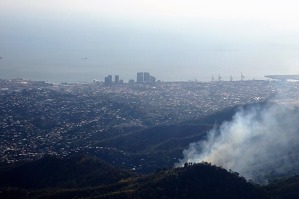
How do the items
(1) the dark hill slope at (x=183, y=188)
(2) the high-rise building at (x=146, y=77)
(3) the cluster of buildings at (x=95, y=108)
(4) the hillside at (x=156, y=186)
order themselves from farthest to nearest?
(2) the high-rise building at (x=146, y=77)
(3) the cluster of buildings at (x=95, y=108)
(4) the hillside at (x=156, y=186)
(1) the dark hill slope at (x=183, y=188)

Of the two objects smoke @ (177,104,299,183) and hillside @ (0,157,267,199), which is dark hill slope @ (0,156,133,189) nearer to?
hillside @ (0,157,267,199)

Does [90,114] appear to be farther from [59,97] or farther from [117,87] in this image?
[117,87]

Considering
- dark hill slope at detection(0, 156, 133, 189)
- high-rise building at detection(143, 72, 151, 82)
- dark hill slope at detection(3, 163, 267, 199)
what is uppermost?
high-rise building at detection(143, 72, 151, 82)

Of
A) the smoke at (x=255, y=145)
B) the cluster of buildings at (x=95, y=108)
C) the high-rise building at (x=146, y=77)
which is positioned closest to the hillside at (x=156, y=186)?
the smoke at (x=255, y=145)

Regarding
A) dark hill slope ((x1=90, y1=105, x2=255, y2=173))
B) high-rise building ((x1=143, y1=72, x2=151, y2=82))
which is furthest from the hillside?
high-rise building ((x1=143, y1=72, x2=151, y2=82))

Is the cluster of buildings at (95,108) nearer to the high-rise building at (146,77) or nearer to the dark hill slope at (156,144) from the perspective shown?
the high-rise building at (146,77)

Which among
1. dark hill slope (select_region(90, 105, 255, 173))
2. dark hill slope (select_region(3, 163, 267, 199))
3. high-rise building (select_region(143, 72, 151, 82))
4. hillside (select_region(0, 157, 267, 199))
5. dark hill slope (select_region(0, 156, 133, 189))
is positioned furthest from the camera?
high-rise building (select_region(143, 72, 151, 82))

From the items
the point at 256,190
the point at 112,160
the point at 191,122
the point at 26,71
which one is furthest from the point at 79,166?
the point at 26,71

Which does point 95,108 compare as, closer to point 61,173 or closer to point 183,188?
Answer: point 61,173
